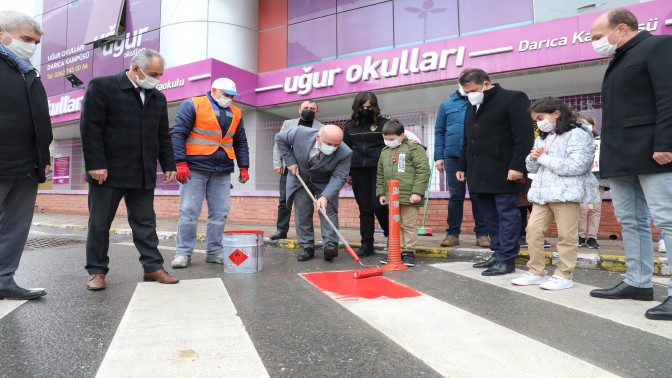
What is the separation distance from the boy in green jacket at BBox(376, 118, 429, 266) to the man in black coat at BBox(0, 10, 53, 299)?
3.15 meters

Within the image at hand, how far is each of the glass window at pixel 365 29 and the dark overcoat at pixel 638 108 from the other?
9.62 metres

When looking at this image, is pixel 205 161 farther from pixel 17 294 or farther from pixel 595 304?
pixel 595 304

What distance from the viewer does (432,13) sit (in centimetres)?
1156

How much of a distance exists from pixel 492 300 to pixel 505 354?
108 centimetres

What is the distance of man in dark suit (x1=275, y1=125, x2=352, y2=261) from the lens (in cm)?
472

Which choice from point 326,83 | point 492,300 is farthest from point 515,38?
point 492,300

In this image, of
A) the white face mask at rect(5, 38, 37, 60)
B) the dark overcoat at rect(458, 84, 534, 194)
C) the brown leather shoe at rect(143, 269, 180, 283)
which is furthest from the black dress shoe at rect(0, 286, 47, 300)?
the dark overcoat at rect(458, 84, 534, 194)

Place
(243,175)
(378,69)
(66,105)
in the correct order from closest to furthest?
(243,175) < (378,69) < (66,105)

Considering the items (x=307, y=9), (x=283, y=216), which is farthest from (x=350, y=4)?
(x=283, y=216)

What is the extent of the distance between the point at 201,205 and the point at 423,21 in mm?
9401

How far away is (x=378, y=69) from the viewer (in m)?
11.2

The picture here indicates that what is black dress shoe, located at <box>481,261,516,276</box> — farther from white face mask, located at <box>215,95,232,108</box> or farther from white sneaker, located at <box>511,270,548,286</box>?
white face mask, located at <box>215,95,232,108</box>

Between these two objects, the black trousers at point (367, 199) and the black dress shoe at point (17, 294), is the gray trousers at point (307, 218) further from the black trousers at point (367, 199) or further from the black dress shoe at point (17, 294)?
the black dress shoe at point (17, 294)

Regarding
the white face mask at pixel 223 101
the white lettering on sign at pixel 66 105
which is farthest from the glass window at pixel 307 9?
the white face mask at pixel 223 101
